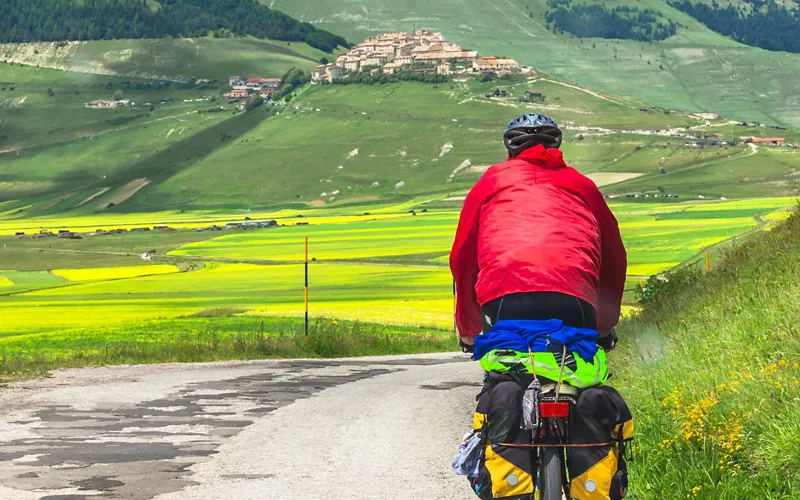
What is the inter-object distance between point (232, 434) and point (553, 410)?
20.4ft

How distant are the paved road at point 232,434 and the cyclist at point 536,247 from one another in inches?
94.3

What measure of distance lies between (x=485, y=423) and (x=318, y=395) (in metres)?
9.05

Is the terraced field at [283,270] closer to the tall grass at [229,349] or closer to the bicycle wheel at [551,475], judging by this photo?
the tall grass at [229,349]

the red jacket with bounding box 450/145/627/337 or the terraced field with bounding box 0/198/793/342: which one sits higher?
the red jacket with bounding box 450/145/627/337

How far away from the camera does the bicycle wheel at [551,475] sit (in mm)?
5547

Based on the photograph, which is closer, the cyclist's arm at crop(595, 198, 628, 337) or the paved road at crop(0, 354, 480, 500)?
the cyclist's arm at crop(595, 198, 628, 337)

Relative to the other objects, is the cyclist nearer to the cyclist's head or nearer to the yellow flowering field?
the cyclist's head

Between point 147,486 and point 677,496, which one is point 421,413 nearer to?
point 147,486

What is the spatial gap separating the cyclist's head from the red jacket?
0.09m

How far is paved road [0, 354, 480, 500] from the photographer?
859 cm

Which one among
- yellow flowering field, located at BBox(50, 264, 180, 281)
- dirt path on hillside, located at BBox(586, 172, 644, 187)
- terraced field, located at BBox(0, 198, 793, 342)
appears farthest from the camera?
dirt path on hillside, located at BBox(586, 172, 644, 187)

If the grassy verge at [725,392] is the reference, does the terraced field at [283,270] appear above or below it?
below

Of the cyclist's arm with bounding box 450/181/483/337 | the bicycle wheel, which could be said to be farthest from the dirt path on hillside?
the bicycle wheel

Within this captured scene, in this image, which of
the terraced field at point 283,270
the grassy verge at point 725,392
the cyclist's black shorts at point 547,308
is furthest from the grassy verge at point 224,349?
the cyclist's black shorts at point 547,308
